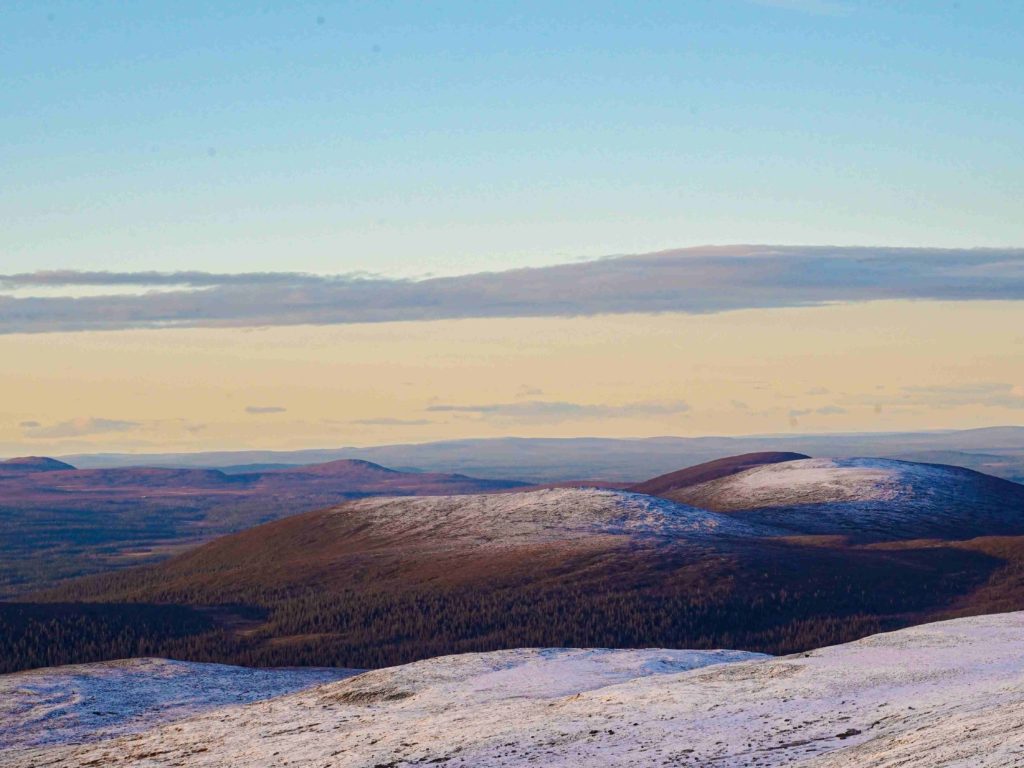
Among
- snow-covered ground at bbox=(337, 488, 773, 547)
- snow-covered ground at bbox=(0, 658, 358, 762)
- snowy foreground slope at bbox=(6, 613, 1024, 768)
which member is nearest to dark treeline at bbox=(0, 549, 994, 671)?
snow-covered ground at bbox=(0, 658, 358, 762)

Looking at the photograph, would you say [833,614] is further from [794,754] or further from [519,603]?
[794,754]

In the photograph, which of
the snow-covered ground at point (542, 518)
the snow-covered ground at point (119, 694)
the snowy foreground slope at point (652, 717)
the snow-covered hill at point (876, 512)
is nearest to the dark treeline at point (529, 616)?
the snow-covered ground at point (119, 694)

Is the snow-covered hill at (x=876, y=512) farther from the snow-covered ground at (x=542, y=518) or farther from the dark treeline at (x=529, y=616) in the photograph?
the dark treeline at (x=529, y=616)

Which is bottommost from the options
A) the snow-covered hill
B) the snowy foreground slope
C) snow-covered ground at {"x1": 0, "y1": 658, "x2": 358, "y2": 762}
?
the snow-covered hill

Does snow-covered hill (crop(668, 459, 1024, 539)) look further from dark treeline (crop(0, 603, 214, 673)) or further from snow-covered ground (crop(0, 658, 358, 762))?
snow-covered ground (crop(0, 658, 358, 762))

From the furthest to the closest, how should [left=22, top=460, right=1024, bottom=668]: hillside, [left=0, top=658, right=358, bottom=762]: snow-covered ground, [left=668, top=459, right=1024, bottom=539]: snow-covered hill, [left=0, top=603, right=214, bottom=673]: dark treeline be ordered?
[left=668, top=459, right=1024, bottom=539]: snow-covered hill
[left=22, top=460, right=1024, bottom=668]: hillside
[left=0, top=603, right=214, bottom=673]: dark treeline
[left=0, top=658, right=358, bottom=762]: snow-covered ground

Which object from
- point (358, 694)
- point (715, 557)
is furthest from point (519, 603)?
point (358, 694)

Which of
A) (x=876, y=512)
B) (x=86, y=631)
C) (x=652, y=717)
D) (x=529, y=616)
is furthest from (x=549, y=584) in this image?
(x=652, y=717)
